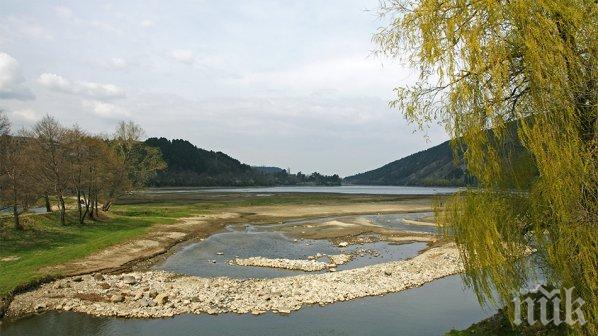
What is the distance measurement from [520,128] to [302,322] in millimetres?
15445

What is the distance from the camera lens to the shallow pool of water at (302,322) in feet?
68.6

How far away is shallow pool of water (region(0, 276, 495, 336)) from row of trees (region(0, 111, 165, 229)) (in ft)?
80.3

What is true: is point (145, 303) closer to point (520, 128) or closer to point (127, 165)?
point (520, 128)

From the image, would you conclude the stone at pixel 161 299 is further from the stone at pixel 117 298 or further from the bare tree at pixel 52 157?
the bare tree at pixel 52 157

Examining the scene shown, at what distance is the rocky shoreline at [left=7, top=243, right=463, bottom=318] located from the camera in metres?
24.2

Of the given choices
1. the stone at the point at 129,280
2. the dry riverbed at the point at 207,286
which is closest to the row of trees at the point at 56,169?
the dry riverbed at the point at 207,286

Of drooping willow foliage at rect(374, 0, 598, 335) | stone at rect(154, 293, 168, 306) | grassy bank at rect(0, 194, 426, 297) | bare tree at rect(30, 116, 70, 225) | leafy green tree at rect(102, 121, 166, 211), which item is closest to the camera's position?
drooping willow foliage at rect(374, 0, 598, 335)

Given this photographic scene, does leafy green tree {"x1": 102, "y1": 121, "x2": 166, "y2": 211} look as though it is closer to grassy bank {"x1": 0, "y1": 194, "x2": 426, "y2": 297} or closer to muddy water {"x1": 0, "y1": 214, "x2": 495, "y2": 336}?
grassy bank {"x1": 0, "y1": 194, "x2": 426, "y2": 297}

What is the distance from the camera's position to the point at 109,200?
6450 centimetres

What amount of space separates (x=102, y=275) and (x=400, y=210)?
6991cm

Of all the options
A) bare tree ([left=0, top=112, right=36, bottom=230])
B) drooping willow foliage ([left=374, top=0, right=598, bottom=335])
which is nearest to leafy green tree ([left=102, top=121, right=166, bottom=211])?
bare tree ([left=0, top=112, right=36, bottom=230])

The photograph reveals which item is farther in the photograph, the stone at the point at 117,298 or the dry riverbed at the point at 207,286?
the stone at the point at 117,298

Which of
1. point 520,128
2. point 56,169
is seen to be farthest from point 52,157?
point 520,128

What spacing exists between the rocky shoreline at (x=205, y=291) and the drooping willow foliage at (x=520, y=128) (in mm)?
13465
